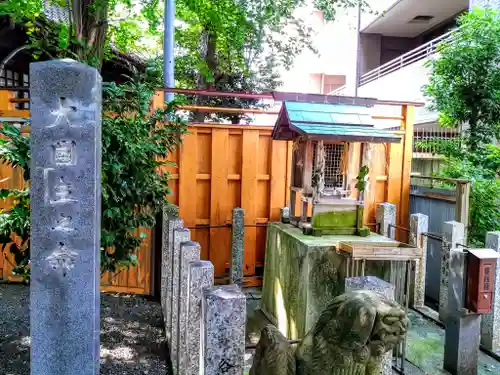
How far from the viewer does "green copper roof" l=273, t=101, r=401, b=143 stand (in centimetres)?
536

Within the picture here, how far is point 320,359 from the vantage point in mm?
2469

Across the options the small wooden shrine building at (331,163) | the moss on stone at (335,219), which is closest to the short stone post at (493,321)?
the small wooden shrine building at (331,163)

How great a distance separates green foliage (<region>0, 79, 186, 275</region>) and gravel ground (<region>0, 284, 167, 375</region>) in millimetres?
1100

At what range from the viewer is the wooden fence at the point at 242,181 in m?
7.12

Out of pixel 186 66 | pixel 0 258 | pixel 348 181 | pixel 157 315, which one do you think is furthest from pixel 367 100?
pixel 186 66

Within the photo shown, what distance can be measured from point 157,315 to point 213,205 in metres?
2.11

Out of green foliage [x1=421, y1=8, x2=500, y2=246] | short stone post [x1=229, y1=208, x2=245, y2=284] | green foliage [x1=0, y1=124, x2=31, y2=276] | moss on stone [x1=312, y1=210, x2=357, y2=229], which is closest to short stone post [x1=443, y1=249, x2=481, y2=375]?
moss on stone [x1=312, y1=210, x2=357, y2=229]

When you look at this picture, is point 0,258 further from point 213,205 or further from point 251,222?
point 251,222

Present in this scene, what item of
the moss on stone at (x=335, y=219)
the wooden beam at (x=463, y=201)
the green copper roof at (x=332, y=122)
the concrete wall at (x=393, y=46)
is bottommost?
the moss on stone at (x=335, y=219)

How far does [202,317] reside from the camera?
2.54 meters

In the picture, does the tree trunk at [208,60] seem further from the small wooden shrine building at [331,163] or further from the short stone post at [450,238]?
the short stone post at [450,238]

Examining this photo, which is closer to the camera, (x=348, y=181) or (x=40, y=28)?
(x=348, y=181)

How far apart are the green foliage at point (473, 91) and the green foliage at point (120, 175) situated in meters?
5.45

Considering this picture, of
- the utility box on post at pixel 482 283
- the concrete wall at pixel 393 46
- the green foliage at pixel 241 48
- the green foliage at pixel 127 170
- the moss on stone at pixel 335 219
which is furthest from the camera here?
the concrete wall at pixel 393 46
